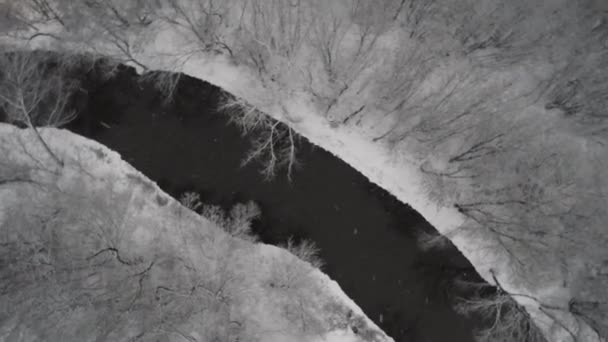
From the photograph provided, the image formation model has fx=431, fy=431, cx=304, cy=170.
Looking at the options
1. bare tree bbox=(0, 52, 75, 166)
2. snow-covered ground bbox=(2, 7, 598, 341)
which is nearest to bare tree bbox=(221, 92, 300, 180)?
snow-covered ground bbox=(2, 7, 598, 341)

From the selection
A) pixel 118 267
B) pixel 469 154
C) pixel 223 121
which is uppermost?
pixel 223 121

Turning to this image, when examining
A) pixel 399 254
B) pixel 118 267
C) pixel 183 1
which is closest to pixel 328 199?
pixel 399 254

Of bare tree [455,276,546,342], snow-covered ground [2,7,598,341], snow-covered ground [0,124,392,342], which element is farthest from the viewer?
snow-covered ground [2,7,598,341]

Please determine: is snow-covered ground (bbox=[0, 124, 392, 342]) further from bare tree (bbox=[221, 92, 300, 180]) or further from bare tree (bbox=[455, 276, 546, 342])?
→ bare tree (bbox=[455, 276, 546, 342])

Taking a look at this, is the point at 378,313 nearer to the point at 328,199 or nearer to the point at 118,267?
the point at 328,199

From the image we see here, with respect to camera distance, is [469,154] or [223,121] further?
[223,121]

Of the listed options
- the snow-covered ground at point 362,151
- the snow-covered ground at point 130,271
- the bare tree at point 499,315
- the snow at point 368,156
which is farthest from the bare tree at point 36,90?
the bare tree at point 499,315

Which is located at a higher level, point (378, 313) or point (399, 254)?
point (399, 254)
